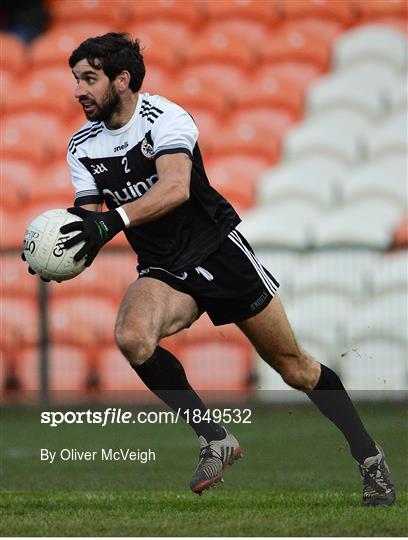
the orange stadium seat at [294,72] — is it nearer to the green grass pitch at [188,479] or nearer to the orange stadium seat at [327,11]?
the orange stadium seat at [327,11]

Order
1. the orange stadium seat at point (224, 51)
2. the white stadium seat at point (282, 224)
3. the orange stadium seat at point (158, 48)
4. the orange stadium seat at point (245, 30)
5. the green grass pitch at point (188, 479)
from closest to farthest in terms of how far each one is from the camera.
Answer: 1. the green grass pitch at point (188, 479)
2. the white stadium seat at point (282, 224)
3. the orange stadium seat at point (224, 51)
4. the orange stadium seat at point (158, 48)
5. the orange stadium seat at point (245, 30)

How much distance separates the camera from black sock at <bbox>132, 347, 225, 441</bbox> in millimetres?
6801

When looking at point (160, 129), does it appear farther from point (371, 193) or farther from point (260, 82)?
point (260, 82)

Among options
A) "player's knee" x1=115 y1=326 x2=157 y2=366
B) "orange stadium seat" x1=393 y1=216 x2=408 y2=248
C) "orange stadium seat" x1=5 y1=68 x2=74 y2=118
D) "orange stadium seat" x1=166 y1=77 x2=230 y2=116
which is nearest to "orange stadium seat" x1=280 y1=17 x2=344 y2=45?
"orange stadium seat" x1=166 y1=77 x2=230 y2=116

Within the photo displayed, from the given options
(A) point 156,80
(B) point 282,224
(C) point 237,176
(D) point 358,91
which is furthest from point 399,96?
(A) point 156,80

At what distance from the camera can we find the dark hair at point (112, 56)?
6.84m

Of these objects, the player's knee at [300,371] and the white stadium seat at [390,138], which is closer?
the player's knee at [300,371]

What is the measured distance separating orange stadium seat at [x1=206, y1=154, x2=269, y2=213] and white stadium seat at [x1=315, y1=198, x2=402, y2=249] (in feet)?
4.13

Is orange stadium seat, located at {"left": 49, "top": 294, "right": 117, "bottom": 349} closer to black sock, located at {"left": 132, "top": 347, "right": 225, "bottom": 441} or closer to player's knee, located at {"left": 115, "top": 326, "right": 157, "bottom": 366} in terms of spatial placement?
black sock, located at {"left": 132, "top": 347, "right": 225, "bottom": 441}

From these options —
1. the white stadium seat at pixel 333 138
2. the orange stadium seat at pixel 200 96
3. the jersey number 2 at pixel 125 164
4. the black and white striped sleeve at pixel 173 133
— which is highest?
the black and white striped sleeve at pixel 173 133

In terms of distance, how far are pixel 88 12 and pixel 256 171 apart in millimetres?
5486

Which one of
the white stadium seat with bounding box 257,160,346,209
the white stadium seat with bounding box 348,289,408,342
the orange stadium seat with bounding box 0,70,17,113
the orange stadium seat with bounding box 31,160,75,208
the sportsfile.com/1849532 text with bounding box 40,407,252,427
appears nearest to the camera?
the sportsfile.com/1849532 text with bounding box 40,407,252,427

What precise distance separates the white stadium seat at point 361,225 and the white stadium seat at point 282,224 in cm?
22

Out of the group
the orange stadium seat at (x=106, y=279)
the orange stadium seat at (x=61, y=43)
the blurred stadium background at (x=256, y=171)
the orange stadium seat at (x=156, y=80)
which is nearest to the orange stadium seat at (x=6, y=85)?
the blurred stadium background at (x=256, y=171)
